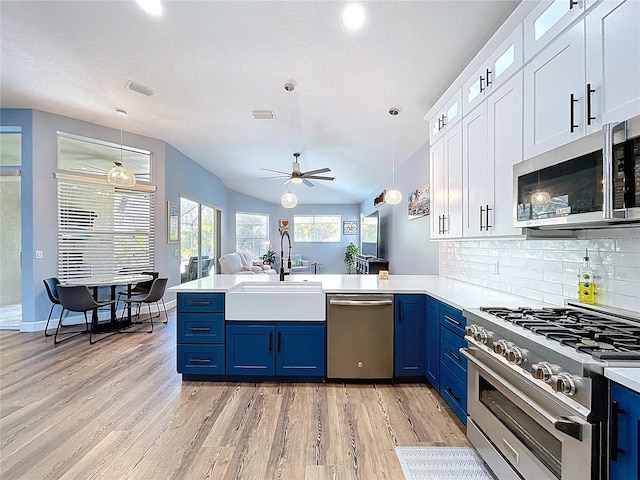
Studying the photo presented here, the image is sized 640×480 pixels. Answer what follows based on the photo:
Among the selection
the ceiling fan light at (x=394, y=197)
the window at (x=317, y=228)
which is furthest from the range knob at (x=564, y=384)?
the window at (x=317, y=228)

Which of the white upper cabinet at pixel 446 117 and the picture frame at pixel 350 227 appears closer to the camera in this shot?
the white upper cabinet at pixel 446 117

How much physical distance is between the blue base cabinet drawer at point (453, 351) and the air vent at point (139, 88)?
4.01 metres

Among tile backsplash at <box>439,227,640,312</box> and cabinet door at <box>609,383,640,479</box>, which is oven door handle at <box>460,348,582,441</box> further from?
tile backsplash at <box>439,227,640,312</box>

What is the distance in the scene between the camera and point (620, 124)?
117 cm

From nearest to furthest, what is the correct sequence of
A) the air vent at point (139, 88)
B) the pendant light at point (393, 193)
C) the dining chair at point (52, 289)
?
the air vent at point (139, 88), the pendant light at point (393, 193), the dining chair at point (52, 289)

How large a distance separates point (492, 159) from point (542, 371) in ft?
4.73

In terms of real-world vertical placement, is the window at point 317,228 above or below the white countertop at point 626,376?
above

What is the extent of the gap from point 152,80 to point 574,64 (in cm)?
375

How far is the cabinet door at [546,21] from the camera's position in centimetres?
150

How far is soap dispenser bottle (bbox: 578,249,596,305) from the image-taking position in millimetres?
1773

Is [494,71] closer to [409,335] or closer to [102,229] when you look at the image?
[409,335]

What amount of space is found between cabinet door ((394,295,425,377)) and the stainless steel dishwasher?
0.06 metres

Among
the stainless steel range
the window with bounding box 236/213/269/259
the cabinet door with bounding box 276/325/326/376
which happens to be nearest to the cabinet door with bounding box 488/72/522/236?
the stainless steel range

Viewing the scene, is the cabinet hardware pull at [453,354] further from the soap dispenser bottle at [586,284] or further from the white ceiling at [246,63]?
the white ceiling at [246,63]
